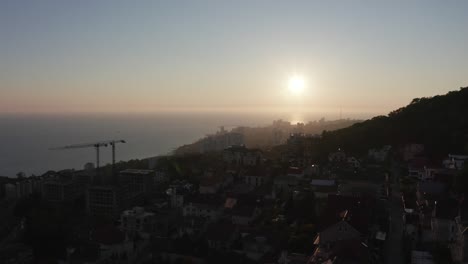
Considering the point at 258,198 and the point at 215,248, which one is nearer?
the point at 215,248

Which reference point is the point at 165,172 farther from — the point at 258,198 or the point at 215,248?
the point at 215,248

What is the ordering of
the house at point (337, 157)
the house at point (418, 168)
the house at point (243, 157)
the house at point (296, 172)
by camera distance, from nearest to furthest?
the house at point (418, 168) < the house at point (296, 172) < the house at point (337, 157) < the house at point (243, 157)

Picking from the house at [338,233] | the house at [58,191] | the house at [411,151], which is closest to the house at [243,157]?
the house at [411,151]

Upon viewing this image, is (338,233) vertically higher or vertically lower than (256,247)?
higher

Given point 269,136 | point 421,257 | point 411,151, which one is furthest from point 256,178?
point 269,136

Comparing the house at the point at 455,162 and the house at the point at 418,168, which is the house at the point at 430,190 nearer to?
the house at the point at 418,168

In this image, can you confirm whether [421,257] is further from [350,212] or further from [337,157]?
[337,157]

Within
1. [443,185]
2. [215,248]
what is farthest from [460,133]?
[215,248]
